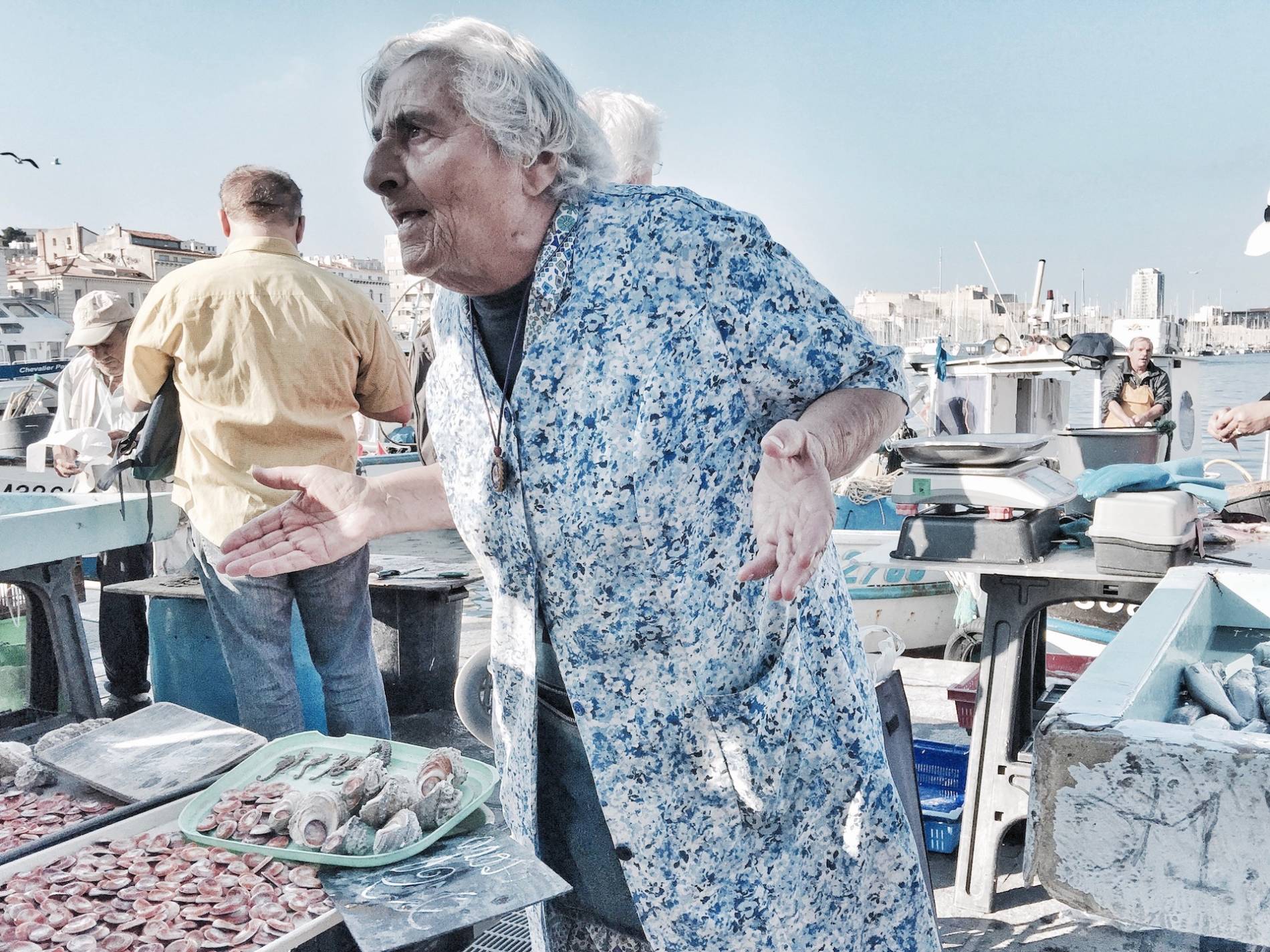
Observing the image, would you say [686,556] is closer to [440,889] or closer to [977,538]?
[440,889]

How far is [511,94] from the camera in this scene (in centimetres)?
145

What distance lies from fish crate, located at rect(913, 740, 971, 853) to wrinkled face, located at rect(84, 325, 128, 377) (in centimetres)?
408

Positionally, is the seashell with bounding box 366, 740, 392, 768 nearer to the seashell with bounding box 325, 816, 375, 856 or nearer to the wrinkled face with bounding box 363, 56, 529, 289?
the seashell with bounding box 325, 816, 375, 856

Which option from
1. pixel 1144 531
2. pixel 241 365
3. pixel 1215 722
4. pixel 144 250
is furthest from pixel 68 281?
pixel 1215 722

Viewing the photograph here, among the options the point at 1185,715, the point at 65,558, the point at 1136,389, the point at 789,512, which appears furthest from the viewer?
the point at 1136,389

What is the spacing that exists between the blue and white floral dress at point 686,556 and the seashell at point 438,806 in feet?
1.44

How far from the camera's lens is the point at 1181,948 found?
3.04 m

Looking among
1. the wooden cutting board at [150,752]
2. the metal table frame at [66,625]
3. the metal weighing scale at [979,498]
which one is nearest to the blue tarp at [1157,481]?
the metal weighing scale at [979,498]

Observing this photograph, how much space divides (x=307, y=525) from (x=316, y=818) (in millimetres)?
507

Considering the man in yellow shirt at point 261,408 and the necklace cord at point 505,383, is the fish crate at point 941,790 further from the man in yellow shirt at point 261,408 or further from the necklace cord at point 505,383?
the necklace cord at point 505,383

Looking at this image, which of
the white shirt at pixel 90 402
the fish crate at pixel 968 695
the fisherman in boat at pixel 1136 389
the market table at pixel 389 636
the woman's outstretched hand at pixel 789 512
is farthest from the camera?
the fisherman in boat at pixel 1136 389

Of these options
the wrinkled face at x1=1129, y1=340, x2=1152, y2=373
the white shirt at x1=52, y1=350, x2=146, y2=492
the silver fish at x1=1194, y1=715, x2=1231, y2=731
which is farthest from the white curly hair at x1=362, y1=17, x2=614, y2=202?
the wrinkled face at x1=1129, y1=340, x2=1152, y2=373

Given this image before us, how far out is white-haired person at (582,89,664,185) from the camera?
3316 millimetres

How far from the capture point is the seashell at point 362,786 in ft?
5.99
